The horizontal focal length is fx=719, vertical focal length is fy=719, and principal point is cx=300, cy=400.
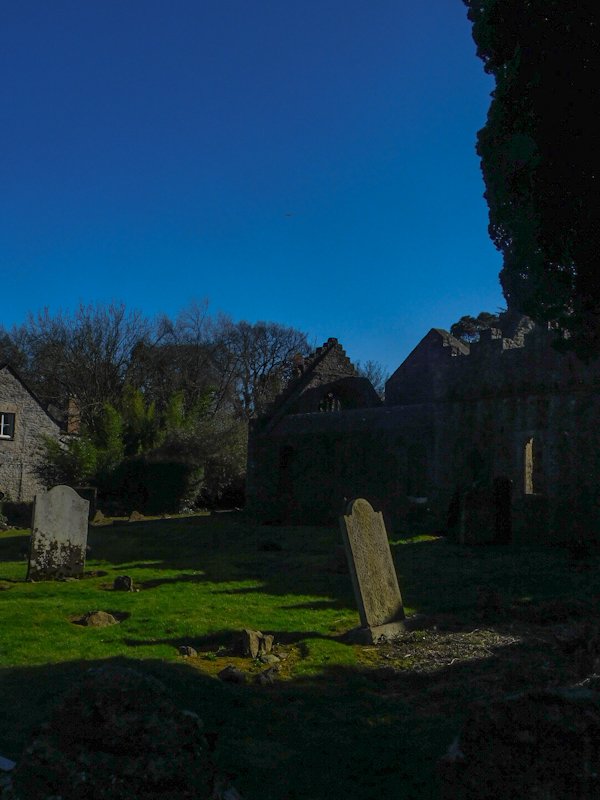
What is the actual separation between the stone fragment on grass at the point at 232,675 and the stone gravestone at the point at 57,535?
24.0 ft

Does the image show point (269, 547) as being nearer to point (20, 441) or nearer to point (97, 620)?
point (97, 620)

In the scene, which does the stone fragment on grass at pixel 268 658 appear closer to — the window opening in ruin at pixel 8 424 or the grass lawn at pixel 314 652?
the grass lawn at pixel 314 652

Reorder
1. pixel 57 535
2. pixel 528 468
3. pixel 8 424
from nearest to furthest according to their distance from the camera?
1. pixel 57 535
2. pixel 528 468
3. pixel 8 424

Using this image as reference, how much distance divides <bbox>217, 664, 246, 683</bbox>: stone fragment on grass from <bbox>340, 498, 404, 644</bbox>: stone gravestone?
205 centimetres

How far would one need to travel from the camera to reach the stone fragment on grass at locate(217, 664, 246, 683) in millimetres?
6469

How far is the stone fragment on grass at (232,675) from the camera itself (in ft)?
21.2

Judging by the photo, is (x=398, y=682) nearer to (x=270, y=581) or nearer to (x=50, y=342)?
(x=270, y=581)

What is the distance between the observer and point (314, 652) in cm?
760

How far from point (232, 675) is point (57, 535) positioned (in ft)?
25.0

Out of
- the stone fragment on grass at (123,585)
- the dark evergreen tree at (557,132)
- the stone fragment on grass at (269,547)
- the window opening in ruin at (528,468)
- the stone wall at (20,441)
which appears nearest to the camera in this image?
the dark evergreen tree at (557,132)

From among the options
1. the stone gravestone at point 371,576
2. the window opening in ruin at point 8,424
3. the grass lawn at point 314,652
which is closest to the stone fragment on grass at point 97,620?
the grass lawn at point 314,652

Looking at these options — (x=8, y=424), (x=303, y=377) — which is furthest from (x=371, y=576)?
(x=8, y=424)

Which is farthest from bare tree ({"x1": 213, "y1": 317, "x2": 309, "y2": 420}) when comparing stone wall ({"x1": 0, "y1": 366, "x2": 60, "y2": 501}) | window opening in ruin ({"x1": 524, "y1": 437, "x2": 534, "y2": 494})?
window opening in ruin ({"x1": 524, "y1": 437, "x2": 534, "y2": 494})

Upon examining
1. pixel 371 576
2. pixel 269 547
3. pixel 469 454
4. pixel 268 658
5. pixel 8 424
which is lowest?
pixel 268 658
